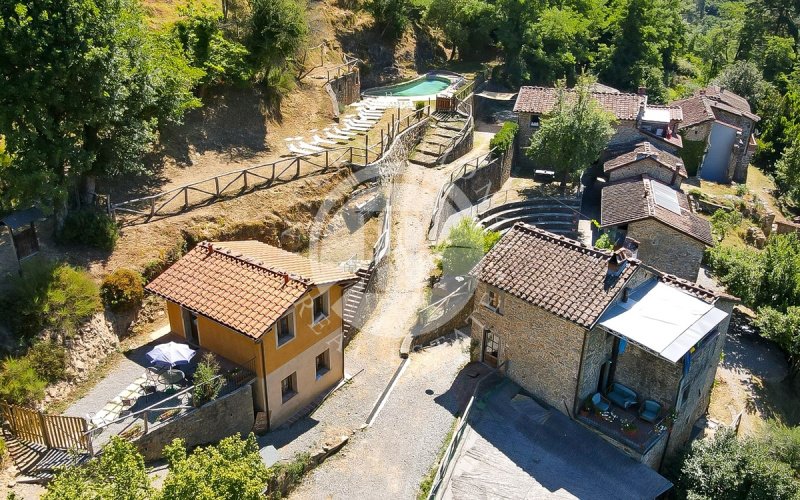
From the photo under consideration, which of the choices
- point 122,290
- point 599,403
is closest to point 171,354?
point 122,290

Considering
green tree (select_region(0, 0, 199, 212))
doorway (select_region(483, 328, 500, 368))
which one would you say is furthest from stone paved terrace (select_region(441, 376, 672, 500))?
green tree (select_region(0, 0, 199, 212))

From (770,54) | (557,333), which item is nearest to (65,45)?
(557,333)

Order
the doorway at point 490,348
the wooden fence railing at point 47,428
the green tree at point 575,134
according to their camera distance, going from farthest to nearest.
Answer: the green tree at point 575,134
the doorway at point 490,348
the wooden fence railing at point 47,428

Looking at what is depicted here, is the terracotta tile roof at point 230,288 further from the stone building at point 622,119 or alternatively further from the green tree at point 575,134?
the stone building at point 622,119

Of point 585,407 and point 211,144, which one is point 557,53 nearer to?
point 211,144

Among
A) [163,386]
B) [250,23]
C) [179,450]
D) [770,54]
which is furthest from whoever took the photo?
[770,54]

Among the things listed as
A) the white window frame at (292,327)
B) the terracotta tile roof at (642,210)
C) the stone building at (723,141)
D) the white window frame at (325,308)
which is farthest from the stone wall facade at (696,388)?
the stone building at (723,141)
